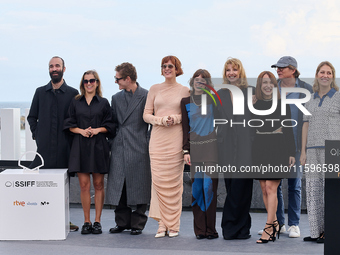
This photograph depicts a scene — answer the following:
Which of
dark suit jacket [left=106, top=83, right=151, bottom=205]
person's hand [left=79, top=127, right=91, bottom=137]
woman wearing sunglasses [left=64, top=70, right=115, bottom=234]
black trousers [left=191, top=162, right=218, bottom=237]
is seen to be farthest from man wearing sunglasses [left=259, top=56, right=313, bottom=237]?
person's hand [left=79, top=127, right=91, bottom=137]

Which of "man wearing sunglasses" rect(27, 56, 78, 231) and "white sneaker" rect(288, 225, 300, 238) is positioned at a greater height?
"man wearing sunglasses" rect(27, 56, 78, 231)

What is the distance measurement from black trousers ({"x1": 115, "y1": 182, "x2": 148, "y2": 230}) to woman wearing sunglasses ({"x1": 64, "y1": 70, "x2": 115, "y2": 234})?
23 cm

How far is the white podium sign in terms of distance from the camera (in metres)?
4.78

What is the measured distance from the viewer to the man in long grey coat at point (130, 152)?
5.07 m

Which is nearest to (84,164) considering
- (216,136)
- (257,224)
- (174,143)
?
(174,143)

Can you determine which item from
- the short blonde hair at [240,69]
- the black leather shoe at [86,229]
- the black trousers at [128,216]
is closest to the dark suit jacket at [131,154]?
the black trousers at [128,216]

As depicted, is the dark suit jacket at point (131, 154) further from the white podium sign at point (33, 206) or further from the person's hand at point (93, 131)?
the white podium sign at point (33, 206)

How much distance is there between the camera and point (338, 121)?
15.0ft

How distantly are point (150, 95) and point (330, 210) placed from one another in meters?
2.12

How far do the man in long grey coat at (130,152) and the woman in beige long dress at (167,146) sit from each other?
0.54 ft

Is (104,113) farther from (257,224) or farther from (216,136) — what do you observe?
(257,224)

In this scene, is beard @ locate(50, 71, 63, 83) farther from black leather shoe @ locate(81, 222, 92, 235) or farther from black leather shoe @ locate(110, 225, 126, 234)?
black leather shoe @ locate(110, 225, 126, 234)

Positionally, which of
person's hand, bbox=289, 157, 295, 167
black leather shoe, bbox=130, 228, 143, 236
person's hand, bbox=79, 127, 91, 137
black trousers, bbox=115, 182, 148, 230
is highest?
person's hand, bbox=79, 127, 91, 137

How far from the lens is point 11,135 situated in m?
7.08
